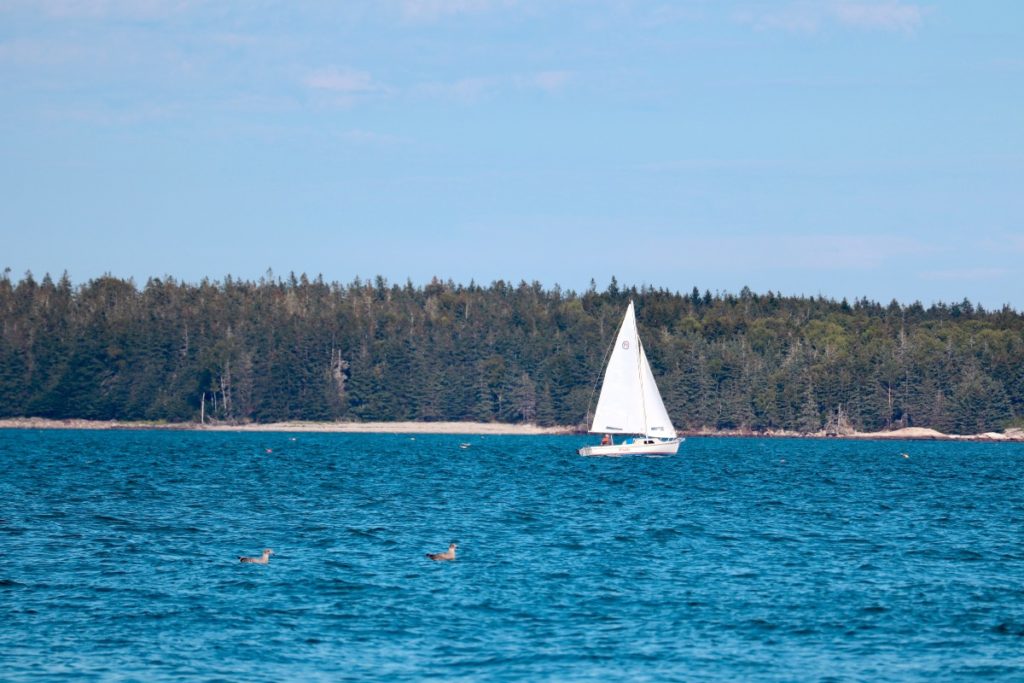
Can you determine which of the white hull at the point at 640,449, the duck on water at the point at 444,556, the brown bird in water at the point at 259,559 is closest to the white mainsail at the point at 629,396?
the white hull at the point at 640,449

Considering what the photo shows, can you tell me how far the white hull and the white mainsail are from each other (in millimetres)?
846

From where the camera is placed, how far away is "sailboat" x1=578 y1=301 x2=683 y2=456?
97000 millimetres

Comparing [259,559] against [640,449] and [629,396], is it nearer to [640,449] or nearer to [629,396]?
[629,396]

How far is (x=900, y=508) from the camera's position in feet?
193

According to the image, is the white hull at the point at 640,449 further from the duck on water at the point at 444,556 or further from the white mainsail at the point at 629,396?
the duck on water at the point at 444,556

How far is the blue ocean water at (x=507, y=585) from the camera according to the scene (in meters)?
26.3

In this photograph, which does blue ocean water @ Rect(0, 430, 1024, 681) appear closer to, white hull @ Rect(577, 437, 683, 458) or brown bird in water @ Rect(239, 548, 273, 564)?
brown bird in water @ Rect(239, 548, 273, 564)

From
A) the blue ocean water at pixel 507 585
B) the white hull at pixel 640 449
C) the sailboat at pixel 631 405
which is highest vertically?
the sailboat at pixel 631 405

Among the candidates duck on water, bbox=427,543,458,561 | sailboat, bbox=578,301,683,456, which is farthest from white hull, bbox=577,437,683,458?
duck on water, bbox=427,543,458,561

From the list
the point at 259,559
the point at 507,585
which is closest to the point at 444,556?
the point at 507,585

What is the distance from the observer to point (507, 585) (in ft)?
115

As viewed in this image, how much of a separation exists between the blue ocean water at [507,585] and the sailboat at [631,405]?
3011 cm

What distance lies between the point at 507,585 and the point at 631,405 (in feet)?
210

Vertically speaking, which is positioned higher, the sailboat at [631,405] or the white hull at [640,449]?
the sailboat at [631,405]
